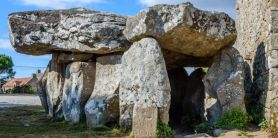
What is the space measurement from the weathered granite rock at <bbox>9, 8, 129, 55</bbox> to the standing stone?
2.59 m

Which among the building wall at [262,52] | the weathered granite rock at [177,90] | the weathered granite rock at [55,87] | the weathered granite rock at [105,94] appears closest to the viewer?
the building wall at [262,52]

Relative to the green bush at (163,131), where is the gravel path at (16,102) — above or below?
above

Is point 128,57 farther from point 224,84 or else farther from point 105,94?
point 224,84

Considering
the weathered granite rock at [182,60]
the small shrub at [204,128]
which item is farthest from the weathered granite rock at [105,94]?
the small shrub at [204,128]

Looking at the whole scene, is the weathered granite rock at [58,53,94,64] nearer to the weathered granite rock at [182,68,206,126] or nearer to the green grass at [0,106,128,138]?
the green grass at [0,106,128,138]

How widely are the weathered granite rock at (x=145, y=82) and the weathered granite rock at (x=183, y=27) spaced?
0.28 m

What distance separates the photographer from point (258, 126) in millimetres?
9922

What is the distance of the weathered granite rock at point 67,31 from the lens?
1105cm

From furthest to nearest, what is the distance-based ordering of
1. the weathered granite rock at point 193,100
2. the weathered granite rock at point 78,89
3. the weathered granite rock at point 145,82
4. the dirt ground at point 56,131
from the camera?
the weathered granite rock at point 193,100, the weathered granite rock at point 78,89, the dirt ground at point 56,131, the weathered granite rock at point 145,82

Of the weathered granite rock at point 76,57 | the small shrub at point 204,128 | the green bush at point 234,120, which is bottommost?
the small shrub at point 204,128

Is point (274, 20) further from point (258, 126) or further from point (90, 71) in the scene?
point (90, 71)

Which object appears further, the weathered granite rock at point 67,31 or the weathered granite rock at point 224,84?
the weathered granite rock at point 67,31

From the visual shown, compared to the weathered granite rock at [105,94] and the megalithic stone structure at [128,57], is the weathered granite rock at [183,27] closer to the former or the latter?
the megalithic stone structure at [128,57]

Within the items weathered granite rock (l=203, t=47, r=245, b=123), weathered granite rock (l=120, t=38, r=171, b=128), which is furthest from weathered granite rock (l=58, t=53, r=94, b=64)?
weathered granite rock (l=203, t=47, r=245, b=123)
